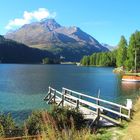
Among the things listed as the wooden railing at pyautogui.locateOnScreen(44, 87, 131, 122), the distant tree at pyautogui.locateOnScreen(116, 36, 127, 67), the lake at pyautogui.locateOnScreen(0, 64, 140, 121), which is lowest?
the lake at pyautogui.locateOnScreen(0, 64, 140, 121)

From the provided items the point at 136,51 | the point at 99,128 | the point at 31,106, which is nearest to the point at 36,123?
the point at 99,128

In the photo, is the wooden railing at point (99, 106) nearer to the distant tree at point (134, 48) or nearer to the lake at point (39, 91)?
the lake at point (39, 91)

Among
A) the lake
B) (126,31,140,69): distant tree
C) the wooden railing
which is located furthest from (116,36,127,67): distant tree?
the wooden railing

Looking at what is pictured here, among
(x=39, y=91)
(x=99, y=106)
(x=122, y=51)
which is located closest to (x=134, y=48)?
(x=122, y=51)

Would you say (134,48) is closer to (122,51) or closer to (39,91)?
(122,51)

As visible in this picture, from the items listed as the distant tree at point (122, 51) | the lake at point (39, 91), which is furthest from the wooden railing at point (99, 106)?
the distant tree at point (122, 51)

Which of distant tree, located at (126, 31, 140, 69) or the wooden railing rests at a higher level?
distant tree, located at (126, 31, 140, 69)

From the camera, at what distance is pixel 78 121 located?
2161 centimetres

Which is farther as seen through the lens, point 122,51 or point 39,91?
point 122,51

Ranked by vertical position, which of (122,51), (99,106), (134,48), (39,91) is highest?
(134,48)

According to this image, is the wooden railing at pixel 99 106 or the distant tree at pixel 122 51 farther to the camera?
the distant tree at pixel 122 51

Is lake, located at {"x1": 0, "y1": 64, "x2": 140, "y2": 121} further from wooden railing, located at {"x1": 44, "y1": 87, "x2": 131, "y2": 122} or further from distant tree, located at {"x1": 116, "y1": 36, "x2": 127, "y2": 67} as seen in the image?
distant tree, located at {"x1": 116, "y1": 36, "x2": 127, "y2": 67}

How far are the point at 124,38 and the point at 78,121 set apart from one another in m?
112

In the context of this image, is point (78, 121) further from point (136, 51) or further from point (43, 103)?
point (136, 51)
